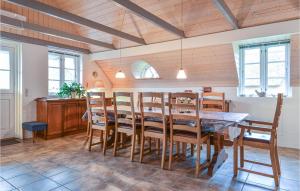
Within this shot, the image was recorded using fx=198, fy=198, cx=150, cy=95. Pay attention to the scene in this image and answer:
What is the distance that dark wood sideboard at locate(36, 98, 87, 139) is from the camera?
4.41 metres

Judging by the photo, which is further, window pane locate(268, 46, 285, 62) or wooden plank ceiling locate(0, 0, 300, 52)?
window pane locate(268, 46, 285, 62)

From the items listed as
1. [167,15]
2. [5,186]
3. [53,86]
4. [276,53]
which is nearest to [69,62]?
[53,86]

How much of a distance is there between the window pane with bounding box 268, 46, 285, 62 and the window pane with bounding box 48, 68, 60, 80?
514 cm

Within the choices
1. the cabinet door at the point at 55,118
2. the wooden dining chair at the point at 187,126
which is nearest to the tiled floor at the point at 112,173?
the wooden dining chair at the point at 187,126

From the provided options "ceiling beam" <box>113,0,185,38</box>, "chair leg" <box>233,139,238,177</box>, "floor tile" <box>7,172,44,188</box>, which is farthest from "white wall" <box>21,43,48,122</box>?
"chair leg" <box>233,139,238,177</box>

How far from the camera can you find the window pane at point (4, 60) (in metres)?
4.27

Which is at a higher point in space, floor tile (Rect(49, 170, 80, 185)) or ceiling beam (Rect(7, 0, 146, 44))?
ceiling beam (Rect(7, 0, 146, 44))

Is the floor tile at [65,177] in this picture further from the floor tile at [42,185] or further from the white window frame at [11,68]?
the white window frame at [11,68]

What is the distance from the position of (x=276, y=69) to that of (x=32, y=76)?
5397 mm

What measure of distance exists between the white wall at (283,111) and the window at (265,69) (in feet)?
0.80

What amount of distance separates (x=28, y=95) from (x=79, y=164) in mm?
2541

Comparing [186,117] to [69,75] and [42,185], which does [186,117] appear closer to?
[42,185]

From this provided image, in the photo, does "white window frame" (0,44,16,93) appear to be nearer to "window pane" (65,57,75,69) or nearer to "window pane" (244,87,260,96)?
"window pane" (65,57,75,69)

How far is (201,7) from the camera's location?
12.0 feet
